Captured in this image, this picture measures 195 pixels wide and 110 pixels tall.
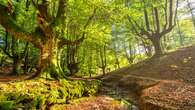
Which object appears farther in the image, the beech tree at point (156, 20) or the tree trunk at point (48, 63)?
the beech tree at point (156, 20)

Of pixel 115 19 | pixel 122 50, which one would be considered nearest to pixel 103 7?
pixel 115 19

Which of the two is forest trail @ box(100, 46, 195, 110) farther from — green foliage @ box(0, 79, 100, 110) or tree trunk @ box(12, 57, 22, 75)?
tree trunk @ box(12, 57, 22, 75)

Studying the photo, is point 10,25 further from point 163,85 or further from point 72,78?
point 163,85

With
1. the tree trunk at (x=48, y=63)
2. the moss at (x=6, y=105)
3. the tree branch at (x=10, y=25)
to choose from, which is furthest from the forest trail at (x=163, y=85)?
the tree branch at (x=10, y=25)

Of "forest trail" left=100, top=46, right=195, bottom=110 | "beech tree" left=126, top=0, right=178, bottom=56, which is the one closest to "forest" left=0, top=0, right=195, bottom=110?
"forest trail" left=100, top=46, right=195, bottom=110

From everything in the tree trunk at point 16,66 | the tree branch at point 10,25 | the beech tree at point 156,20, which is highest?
the beech tree at point 156,20

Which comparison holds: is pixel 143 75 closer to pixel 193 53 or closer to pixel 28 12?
pixel 193 53

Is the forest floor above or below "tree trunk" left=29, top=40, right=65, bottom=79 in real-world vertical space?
below

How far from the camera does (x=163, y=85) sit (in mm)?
15086

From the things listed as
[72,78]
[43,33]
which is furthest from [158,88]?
[43,33]

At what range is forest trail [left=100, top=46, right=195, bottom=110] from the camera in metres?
11.5

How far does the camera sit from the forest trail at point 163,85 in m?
11.5

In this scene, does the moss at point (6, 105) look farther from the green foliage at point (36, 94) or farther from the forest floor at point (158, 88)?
the forest floor at point (158, 88)

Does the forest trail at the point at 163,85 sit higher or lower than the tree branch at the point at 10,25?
lower
